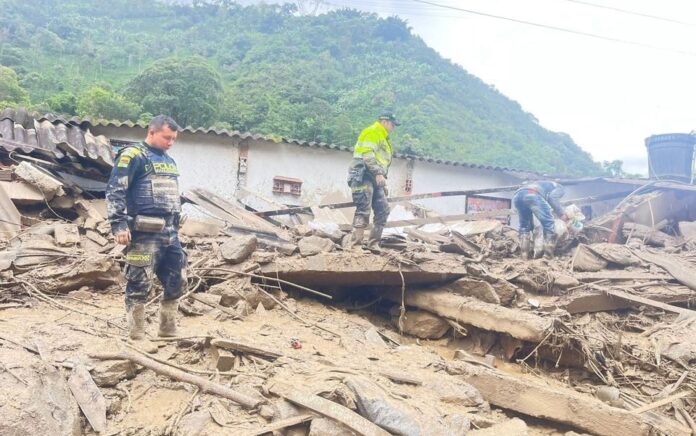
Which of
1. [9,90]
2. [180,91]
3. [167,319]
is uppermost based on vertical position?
[180,91]

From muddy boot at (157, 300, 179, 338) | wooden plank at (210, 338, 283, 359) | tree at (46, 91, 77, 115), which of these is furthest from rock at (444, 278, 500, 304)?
tree at (46, 91, 77, 115)

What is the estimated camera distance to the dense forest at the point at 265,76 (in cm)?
1897

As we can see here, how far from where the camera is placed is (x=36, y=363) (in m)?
2.84

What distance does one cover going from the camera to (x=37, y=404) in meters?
2.54

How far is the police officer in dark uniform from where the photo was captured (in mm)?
3490

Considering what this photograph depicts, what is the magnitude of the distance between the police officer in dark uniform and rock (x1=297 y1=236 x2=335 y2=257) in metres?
2.09

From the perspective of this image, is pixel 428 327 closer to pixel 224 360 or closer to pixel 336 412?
pixel 224 360

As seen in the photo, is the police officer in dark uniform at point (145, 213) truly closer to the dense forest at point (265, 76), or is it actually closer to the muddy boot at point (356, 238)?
the muddy boot at point (356, 238)

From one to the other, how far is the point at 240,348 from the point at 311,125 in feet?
57.9

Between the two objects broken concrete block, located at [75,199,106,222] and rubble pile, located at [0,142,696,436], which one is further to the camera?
broken concrete block, located at [75,199,106,222]

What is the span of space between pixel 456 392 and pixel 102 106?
1555 centimetres

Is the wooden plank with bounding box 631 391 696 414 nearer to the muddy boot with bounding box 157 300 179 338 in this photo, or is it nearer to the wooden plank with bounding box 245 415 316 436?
the wooden plank with bounding box 245 415 316 436

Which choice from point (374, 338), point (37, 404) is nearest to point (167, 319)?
point (37, 404)

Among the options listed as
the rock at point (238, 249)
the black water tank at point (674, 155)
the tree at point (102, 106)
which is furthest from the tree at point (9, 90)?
the black water tank at point (674, 155)
